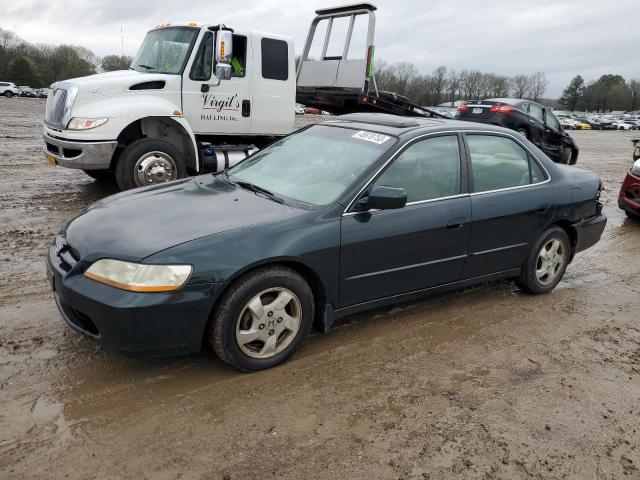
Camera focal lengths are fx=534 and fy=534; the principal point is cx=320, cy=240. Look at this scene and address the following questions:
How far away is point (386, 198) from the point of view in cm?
352

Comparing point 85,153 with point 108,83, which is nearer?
point 85,153

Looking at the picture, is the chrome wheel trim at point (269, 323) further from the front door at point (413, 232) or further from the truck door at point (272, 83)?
the truck door at point (272, 83)

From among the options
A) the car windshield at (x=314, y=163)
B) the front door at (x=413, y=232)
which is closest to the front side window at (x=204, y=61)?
the car windshield at (x=314, y=163)

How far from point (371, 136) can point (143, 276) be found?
80.9 inches

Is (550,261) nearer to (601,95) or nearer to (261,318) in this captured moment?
(261,318)

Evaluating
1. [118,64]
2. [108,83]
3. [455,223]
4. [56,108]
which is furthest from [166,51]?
[118,64]

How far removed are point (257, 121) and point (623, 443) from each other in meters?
6.91

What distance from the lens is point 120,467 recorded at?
2.51 m

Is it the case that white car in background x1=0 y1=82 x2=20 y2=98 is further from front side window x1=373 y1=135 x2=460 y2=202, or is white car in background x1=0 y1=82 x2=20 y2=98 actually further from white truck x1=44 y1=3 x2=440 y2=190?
front side window x1=373 y1=135 x2=460 y2=202

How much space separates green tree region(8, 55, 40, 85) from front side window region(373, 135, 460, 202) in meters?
81.5

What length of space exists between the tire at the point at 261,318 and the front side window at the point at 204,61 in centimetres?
543

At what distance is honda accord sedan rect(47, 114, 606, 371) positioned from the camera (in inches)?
117

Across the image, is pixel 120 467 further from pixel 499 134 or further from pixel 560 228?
pixel 560 228

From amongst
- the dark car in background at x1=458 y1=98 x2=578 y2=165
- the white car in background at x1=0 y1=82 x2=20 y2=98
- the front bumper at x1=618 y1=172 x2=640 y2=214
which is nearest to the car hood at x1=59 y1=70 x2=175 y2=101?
the front bumper at x1=618 y1=172 x2=640 y2=214
